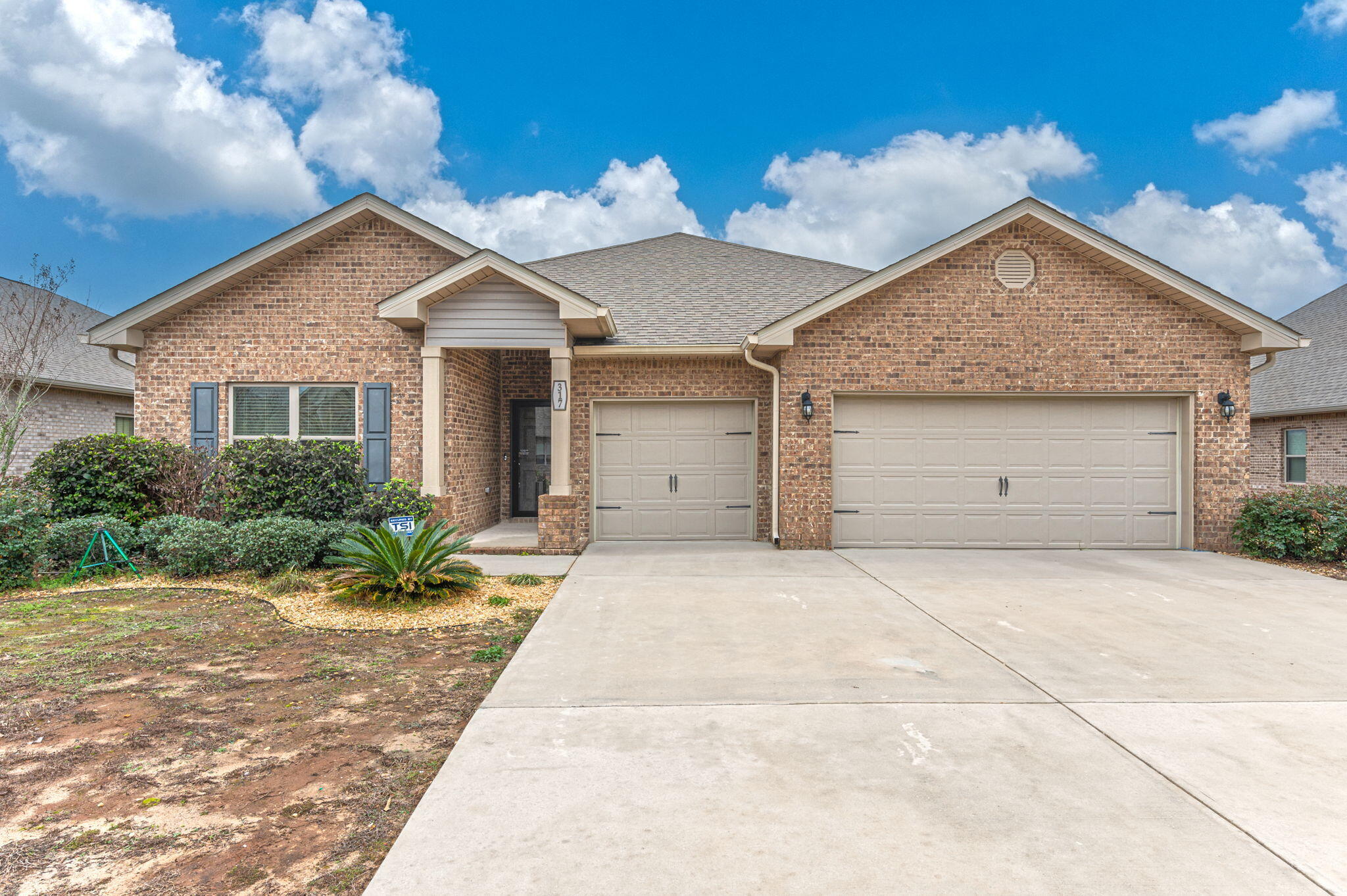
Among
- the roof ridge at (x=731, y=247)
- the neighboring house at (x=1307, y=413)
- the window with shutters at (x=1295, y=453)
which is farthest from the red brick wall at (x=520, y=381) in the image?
the window with shutters at (x=1295, y=453)

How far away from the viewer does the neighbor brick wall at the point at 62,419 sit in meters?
13.0

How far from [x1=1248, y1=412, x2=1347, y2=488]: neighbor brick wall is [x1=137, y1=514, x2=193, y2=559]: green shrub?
67.2 ft

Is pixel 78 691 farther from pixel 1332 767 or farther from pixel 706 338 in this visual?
pixel 706 338

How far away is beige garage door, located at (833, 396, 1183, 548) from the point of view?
9.58m

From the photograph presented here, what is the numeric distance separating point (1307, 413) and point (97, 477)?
22.9 metres

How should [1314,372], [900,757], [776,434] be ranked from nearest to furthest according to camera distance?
[900,757]
[776,434]
[1314,372]

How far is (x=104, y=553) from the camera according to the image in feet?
24.6

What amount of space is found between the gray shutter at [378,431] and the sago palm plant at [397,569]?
3356 millimetres

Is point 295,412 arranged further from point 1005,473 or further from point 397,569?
point 1005,473

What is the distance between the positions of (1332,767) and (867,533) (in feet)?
21.7

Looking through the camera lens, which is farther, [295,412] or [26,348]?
[26,348]

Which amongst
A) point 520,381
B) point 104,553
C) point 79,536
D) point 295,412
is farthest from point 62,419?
point 520,381

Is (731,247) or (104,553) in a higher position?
(731,247)

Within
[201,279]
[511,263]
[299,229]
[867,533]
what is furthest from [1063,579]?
[201,279]
